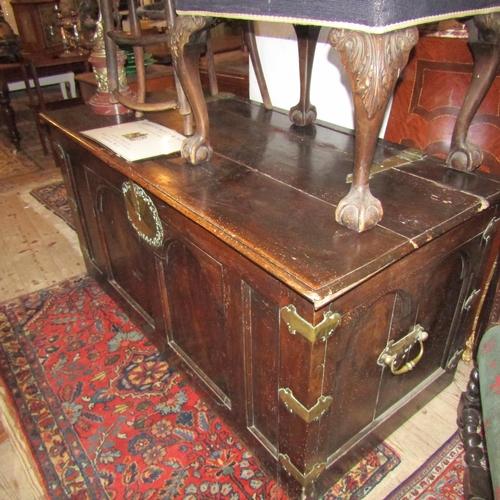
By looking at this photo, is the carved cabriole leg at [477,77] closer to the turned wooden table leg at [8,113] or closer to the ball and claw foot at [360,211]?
the ball and claw foot at [360,211]

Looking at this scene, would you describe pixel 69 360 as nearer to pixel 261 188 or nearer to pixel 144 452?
pixel 144 452

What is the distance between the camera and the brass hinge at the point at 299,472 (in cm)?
112

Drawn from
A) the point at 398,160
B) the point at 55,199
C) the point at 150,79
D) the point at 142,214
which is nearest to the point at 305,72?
the point at 398,160

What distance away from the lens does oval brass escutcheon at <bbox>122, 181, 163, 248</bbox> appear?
1327 mm

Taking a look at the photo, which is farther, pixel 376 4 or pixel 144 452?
pixel 144 452

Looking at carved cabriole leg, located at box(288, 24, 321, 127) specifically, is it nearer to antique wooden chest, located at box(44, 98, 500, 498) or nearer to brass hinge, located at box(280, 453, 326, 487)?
antique wooden chest, located at box(44, 98, 500, 498)

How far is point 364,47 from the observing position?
0.78m

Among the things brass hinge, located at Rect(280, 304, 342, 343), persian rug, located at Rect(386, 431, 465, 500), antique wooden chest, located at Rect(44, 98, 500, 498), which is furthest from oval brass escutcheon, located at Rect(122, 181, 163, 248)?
persian rug, located at Rect(386, 431, 465, 500)

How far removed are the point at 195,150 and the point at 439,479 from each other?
1.21 meters

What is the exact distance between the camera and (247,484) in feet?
4.25

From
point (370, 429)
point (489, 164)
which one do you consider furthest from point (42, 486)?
point (489, 164)

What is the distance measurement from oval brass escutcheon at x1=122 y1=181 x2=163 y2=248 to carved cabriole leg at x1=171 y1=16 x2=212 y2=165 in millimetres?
181

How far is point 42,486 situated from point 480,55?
1.71m

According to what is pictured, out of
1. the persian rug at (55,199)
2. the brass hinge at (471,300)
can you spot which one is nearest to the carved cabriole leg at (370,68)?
the brass hinge at (471,300)
